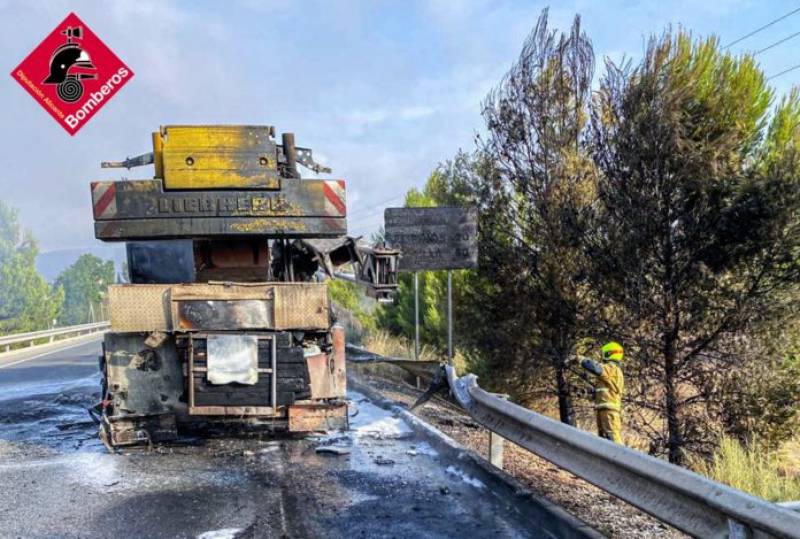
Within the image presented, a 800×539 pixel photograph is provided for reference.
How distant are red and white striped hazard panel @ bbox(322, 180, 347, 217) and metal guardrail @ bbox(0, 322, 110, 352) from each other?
64.2 feet

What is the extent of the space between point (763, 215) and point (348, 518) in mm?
6279

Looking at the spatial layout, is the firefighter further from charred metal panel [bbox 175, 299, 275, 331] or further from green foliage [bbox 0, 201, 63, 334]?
green foliage [bbox 0, 201, 63, 334]

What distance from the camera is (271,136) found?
21.5 ft

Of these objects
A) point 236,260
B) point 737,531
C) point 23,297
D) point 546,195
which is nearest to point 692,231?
point 546,195

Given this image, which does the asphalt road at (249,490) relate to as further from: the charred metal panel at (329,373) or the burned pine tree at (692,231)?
the burned pine tree at (692,231)

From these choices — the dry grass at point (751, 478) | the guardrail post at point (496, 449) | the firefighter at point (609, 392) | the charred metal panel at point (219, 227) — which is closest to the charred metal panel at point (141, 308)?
the charred metal panel at point (219, 227)

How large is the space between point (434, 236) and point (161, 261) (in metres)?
4.29

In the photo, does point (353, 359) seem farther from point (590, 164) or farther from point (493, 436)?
point (493, 436)

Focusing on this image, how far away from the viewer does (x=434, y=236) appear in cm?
966

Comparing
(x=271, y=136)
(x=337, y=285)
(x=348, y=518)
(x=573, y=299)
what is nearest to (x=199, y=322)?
(x=271, y=136)

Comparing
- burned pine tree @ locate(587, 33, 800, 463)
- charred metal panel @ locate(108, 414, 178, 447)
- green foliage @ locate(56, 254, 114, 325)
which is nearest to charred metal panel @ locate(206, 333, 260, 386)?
charred metal panel @ locate(108, 414, 178, 447)

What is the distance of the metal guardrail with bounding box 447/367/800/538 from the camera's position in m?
2.32

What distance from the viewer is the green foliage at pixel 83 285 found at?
8231 cm

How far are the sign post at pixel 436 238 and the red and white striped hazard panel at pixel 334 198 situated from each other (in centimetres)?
323
